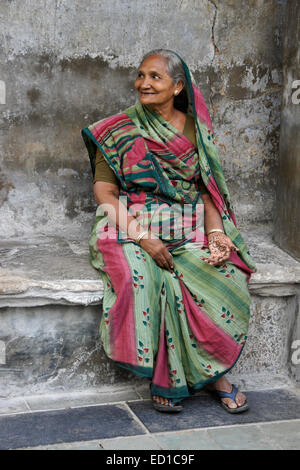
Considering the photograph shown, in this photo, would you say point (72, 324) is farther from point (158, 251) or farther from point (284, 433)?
point (284, 433)

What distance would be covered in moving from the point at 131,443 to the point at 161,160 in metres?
1.41

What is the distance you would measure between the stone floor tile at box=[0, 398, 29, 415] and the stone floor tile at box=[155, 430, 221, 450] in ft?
2.31

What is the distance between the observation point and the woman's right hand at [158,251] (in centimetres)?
317

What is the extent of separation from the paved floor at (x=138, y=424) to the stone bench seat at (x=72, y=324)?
0.12 meters

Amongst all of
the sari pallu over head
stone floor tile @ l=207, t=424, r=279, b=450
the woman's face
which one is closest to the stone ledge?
the sari pallu over head

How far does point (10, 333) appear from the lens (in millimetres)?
3227

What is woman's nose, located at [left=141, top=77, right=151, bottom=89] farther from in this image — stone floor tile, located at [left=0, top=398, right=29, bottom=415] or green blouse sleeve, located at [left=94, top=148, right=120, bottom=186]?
stone floor tile, located at [left=0, top=398, right=29, bottom=415]

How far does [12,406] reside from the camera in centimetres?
318

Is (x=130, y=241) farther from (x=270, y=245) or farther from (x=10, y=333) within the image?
(x=270, y=245)

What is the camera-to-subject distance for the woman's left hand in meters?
3.25

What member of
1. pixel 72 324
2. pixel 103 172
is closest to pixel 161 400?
pixel 72 324

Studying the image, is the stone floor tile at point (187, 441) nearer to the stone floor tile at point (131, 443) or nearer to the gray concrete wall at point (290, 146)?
the stone floor tile at point (131, 443)

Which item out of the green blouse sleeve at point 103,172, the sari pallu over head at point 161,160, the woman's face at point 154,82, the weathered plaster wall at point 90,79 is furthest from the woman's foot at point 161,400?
the woman's face at point 154,82
